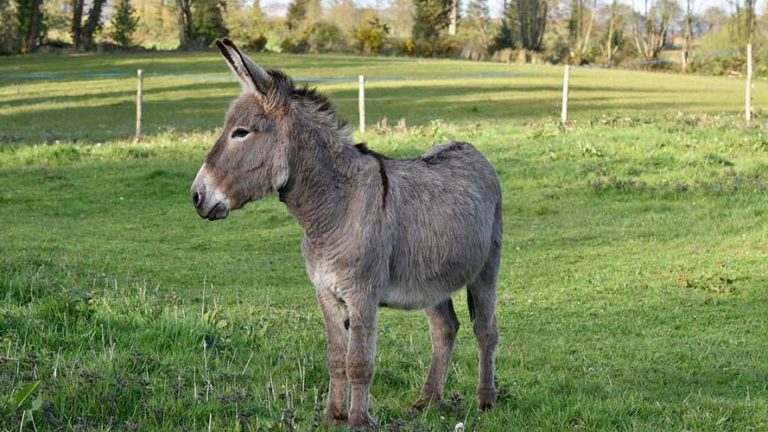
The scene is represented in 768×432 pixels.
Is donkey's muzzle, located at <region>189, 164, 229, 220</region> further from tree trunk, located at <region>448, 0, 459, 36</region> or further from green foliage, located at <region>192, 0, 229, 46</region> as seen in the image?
tree trunk, located at <region>448, 0, 459, 36</region>

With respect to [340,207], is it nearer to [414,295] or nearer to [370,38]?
[414,295]

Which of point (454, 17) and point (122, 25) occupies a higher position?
point (454, 17)

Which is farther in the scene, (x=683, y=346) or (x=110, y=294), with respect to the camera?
(x=683, y=346)

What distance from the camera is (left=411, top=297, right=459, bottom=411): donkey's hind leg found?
6.25 m

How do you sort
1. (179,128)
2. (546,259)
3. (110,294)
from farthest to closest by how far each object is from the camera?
(179,128)
(546,259)
(110,294)

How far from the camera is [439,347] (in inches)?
252

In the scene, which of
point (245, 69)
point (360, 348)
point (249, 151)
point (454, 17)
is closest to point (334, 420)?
point (360, 348)

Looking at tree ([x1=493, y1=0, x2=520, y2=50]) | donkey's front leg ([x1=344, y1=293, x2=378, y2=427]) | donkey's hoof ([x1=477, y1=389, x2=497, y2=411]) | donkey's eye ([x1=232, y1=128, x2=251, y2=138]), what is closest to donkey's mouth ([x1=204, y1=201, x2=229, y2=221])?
donkey's eye ([x1=232, y1=128, x2=251, y2=138])

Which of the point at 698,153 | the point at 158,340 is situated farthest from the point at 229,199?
the point at 698,153

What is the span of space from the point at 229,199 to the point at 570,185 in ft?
42.7

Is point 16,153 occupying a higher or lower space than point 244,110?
lower

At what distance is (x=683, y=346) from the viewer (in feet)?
29.9

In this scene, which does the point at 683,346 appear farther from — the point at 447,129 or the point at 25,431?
the point at 447,129

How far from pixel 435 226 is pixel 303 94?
1121mm
